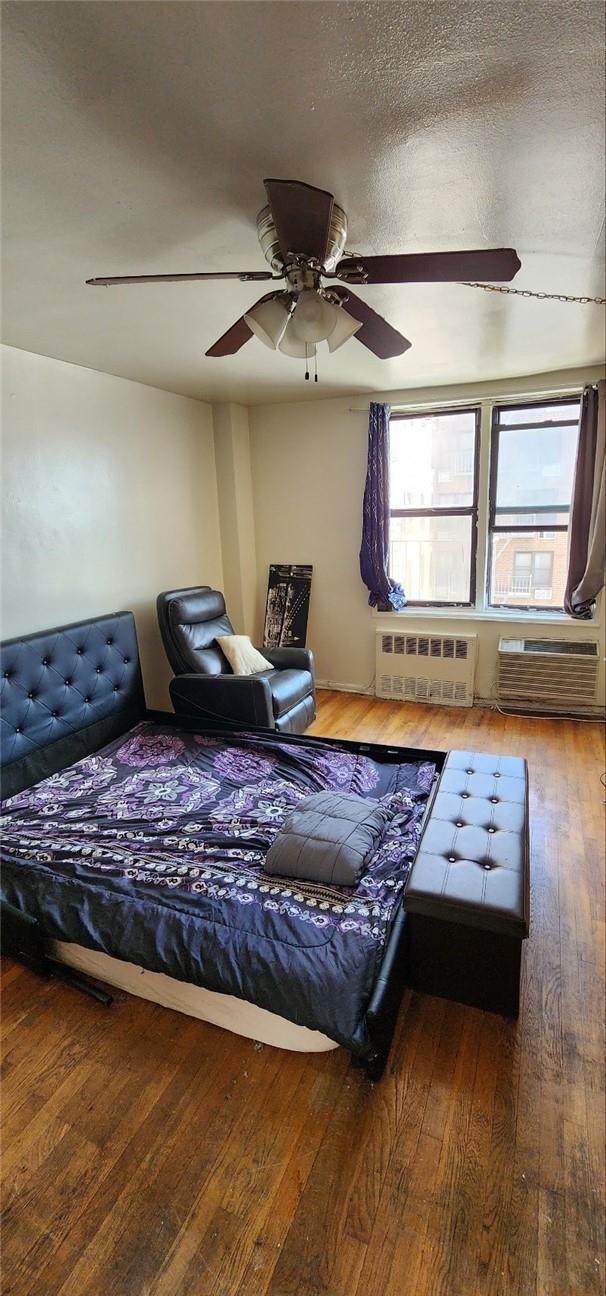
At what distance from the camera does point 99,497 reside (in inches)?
127

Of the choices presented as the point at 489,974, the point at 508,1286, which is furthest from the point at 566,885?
the point at 508,1286

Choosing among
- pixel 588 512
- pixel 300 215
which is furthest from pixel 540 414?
pixel 300 215

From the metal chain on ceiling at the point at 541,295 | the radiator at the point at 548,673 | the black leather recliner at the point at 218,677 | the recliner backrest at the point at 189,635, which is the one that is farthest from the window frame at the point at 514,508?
the recliner backrest at the point at 189,635

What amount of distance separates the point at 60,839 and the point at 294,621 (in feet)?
9.31

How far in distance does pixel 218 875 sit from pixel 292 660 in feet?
6.45

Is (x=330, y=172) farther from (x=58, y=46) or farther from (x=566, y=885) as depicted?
(x=566, y=885)

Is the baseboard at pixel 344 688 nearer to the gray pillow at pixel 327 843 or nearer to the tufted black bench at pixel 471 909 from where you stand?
the gray pillow at pixel 327 843

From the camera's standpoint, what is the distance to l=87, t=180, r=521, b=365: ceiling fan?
130 centimetres

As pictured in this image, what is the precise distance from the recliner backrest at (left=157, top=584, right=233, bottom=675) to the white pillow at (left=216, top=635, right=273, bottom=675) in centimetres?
6

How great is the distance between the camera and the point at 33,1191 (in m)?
1.22

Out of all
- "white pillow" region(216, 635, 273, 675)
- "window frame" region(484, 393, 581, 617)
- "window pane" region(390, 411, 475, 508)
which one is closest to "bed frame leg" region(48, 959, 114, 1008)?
"white pillow" region(216, 635, 273, 675)

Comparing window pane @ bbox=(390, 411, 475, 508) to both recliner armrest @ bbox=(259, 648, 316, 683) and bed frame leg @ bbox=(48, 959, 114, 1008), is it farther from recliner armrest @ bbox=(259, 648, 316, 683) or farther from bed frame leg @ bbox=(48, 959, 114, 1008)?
bed frame leg @ bbox=(48, 959, 114, 1008)

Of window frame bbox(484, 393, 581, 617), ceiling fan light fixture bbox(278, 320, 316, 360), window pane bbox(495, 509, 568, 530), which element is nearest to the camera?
ceiling fan light fixture bbox(278, 320, 316, 360)

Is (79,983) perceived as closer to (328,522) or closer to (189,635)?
(189,635)
